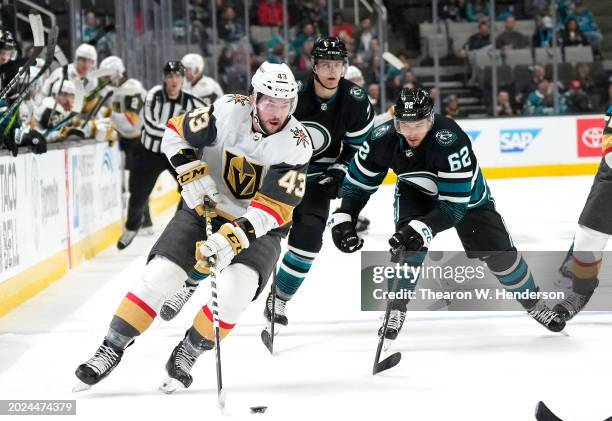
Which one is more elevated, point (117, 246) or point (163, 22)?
point (163, 22)

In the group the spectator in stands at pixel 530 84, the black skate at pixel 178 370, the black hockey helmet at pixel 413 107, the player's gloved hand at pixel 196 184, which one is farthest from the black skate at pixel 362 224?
the spectator in stands at pixel 530 84

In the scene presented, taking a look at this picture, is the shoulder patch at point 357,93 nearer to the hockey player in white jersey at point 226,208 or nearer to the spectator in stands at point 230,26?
the hockey player in white jersey at point 226,208

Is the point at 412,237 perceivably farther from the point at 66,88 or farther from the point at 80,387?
the point at 66,88

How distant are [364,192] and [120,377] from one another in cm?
118

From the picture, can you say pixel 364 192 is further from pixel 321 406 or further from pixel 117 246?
pixel 117 246

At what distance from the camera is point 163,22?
11891 mm

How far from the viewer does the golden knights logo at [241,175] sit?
3674 mm

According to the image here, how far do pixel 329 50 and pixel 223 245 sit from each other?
1.31 m

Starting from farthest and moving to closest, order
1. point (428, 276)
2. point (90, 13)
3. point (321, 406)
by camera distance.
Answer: point (90, 13) → point (428, 276) → point (321, 406)

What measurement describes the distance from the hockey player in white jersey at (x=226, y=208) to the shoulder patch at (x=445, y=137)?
0.58 m

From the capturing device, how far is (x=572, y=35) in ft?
45.8

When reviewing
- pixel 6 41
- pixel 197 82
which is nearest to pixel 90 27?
pixel 197 82

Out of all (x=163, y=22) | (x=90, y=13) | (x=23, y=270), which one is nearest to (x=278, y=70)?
(x=23, y=270)

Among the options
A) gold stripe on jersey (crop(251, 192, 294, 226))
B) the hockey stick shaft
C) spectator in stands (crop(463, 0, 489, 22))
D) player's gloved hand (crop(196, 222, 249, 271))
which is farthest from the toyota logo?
player's gloved hand (crop(196, 222, 249, 271))
